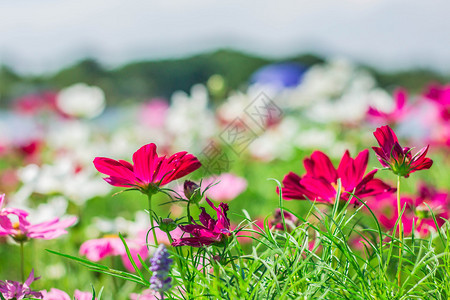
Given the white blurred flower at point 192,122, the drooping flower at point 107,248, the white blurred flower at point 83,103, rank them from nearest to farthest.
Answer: the drooping flower at point 107,248, the white blurred flower at point 192,122, the white blurred flower at point 83,103

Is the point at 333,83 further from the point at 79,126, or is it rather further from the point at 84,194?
the point at 84,194

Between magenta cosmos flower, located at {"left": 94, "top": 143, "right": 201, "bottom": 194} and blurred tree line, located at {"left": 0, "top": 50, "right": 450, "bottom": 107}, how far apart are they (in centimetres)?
952

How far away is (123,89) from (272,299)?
10.7 m

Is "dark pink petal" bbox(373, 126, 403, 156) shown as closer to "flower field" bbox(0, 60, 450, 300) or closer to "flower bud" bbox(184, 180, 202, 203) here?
"flower field" bbox(0, 60, 450, 300)

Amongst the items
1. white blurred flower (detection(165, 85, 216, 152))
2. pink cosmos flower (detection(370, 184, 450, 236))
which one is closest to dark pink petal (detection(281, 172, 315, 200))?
pink cosmos flower (detection(370, 184, 450, 236))

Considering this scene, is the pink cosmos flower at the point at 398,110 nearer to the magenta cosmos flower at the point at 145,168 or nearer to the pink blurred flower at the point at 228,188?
the pink blurred flower at the point at 228,188

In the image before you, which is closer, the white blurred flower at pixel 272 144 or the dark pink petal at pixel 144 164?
the dark pink petal at pixel 144 164

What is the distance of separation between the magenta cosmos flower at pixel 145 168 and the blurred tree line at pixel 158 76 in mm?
9521

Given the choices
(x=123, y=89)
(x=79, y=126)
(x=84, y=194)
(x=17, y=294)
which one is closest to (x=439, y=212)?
(x=17, y=294)

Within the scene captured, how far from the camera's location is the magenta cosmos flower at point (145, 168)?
0.56 m

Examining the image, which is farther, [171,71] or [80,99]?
[171,71]

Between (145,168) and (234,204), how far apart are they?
1.31 m

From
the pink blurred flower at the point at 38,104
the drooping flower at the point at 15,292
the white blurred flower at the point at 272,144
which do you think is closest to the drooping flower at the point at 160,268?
the drooping flower at the point at 15,292

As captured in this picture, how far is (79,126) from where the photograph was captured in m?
2.29
